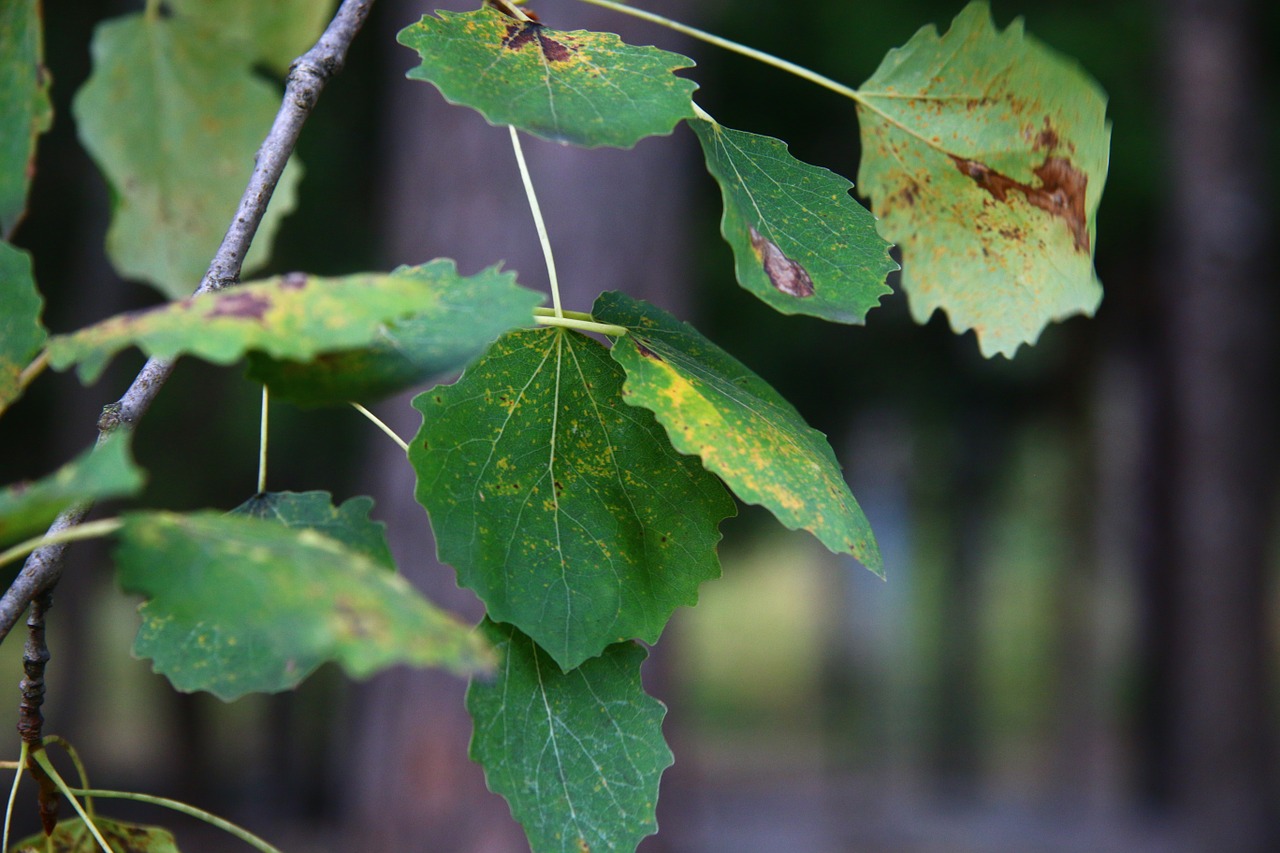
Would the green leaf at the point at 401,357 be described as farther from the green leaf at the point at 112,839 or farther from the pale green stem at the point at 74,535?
the green leaf at the point at 112,839

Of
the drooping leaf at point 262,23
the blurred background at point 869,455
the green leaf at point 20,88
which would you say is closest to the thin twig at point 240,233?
the green leaf at point 20,88

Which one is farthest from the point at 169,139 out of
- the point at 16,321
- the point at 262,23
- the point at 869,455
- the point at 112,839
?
the point at 869,455

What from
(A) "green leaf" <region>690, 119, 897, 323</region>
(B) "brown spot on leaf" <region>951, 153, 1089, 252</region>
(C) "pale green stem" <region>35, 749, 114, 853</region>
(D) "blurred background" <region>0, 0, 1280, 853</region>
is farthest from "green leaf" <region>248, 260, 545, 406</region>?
(D) "blurred background" <region>0, 0, 1280, 853</region>

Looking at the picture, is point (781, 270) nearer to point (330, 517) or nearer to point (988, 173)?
point (988, 173)

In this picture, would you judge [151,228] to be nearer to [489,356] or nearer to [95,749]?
[489,356]

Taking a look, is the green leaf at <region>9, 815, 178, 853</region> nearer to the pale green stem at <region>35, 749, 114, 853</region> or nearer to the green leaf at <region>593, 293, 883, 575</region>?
the pale green stem at <region>35, 749, 114, 853</region>

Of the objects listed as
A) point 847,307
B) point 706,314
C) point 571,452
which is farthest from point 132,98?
point 706,314
